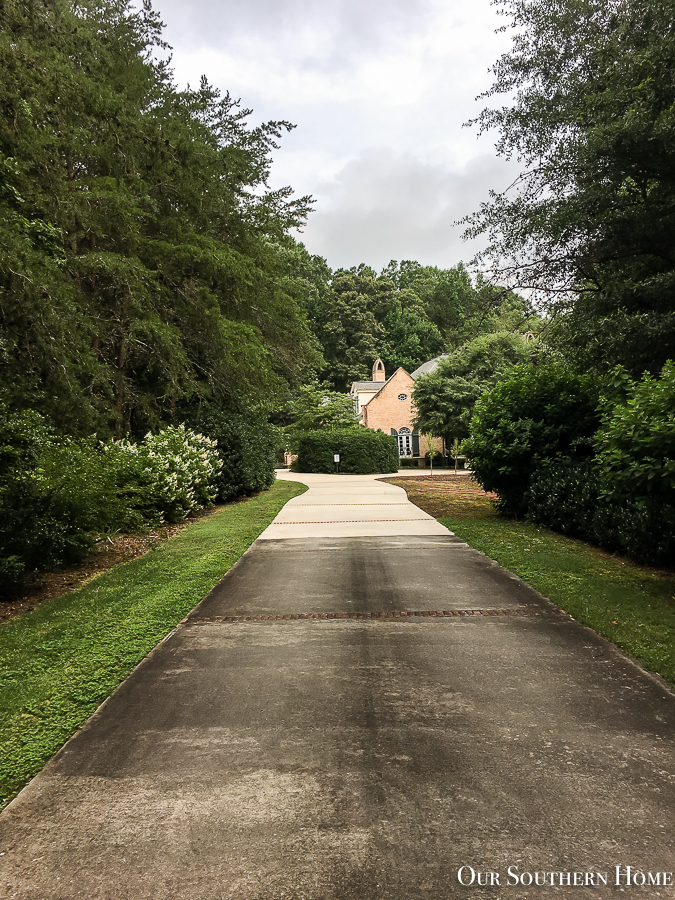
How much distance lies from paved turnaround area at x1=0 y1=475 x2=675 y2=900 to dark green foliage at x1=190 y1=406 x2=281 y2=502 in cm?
1176

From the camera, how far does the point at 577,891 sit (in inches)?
79.3

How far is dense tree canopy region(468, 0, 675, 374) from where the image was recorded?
332 inches

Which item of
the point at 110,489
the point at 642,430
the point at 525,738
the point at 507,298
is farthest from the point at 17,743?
the point at 507,298

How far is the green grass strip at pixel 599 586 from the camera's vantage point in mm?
4492

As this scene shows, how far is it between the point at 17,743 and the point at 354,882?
80.9 inches

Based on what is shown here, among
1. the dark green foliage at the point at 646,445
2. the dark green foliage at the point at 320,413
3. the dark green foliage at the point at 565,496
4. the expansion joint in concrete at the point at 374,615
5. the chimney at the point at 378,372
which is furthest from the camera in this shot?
the chimney at the point at 378,372

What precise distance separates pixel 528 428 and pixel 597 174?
446cm

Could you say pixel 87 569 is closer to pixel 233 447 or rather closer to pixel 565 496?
pixel 565 496

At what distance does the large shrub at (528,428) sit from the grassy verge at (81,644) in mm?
5573

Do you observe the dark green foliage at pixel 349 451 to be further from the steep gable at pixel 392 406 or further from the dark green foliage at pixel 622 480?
the dark green foliage at pixel 622 480

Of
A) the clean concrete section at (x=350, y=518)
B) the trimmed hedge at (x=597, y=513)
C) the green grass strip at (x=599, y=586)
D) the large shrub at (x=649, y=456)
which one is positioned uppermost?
the large shrub at (x=649, y=456)

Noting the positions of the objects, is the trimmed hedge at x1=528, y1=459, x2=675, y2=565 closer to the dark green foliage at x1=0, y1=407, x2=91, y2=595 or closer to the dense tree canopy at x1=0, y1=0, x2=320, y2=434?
the dark green foliage at x1=0, y1=407, x2=91, y2=595

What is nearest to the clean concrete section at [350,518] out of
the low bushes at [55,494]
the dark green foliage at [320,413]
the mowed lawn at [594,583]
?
the mowed lawn at [594,583]

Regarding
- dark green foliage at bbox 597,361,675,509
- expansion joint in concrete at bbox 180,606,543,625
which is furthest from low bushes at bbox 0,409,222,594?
dark green foliage at bbox 597,361,675,509
